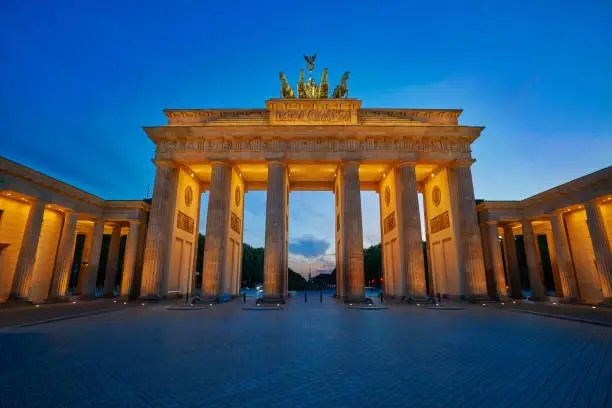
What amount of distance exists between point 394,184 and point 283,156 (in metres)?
10.2

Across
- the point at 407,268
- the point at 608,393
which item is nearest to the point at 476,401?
the point at 608,393

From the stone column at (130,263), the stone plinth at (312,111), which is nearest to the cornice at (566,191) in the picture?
the stone plinth at (312,111)

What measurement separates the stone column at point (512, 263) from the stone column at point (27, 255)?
40.4 meters

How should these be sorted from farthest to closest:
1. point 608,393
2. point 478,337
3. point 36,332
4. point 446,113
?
1. point 446,113
2. point 36,332
3. point 478,337
4. point 608,393

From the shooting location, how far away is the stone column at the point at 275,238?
71.0 ft

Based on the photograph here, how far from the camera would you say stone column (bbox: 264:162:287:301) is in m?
21.6

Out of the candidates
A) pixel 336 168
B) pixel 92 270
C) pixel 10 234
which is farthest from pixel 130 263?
pixel 336 168

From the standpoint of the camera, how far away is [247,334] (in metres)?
9.39

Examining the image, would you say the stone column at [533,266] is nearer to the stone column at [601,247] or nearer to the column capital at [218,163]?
the stone column at [601,247]

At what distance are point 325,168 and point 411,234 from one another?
10.3m

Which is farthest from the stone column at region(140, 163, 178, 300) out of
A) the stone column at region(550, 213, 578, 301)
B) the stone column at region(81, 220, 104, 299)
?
the stone column at region(550, 213, 578, 301)

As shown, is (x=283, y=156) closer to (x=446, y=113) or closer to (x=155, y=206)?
(x=155, y=206)

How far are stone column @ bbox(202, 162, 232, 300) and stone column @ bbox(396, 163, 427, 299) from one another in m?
14.8

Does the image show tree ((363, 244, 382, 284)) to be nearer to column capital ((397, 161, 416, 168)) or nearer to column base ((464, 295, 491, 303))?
column base ((464, 295, 491, 303))
